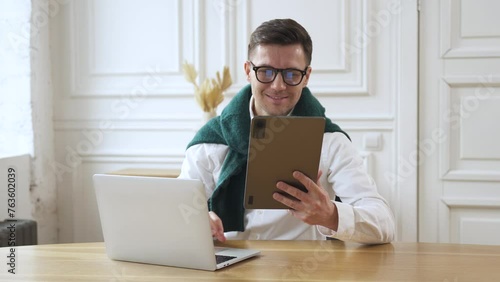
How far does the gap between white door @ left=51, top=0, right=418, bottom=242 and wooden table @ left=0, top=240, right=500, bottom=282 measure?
5.16 feet

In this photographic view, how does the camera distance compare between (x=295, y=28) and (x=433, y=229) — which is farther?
(x=433, y=229)

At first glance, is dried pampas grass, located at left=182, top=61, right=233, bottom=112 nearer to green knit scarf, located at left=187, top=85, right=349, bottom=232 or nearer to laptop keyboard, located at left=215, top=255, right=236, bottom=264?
green knit scarf, located at left=187, top=85, right=349, bottom=232

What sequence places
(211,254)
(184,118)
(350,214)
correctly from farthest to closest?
(184,118) → (350,214) → (211,254)

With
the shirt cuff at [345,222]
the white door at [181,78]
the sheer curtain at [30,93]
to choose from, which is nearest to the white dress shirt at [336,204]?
the shirt cuff at [345,222]

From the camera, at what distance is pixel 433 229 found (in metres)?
3.25

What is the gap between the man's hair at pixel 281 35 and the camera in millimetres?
1916

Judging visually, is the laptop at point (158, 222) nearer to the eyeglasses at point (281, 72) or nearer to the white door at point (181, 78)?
the eyeglasses at point (281, 72)

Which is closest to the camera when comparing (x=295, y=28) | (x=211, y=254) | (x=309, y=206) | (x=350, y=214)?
(x=211, y=254)

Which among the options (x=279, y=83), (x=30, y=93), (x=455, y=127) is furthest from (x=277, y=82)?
(x=30, y=93)

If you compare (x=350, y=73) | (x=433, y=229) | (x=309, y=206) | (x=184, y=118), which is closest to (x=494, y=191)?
(x=433, y=229)

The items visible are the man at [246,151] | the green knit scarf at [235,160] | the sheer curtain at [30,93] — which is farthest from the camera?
the sheer curtain at [30,93]

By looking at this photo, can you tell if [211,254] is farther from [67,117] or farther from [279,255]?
[67,117]

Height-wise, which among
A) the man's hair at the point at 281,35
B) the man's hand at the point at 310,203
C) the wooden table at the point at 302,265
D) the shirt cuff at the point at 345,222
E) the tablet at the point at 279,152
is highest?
the man's hair at the point at 281,35

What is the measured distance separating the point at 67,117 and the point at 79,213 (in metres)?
0.55
